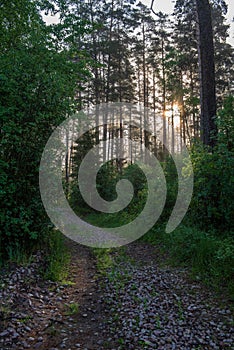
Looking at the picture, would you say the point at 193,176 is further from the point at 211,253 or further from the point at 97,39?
the point at 97,39

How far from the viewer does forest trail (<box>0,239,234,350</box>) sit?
3920mm

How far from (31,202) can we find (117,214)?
741 centimetres

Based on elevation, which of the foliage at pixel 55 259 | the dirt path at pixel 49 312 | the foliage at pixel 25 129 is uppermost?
the foliage at pixel 25 129

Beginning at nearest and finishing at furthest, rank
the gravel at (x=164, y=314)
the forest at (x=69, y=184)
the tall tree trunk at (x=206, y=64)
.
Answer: the gravel at (x=164, y=314)
the forest at (x=69, y=184)
the tall tree trunk at (x=206, y=64)

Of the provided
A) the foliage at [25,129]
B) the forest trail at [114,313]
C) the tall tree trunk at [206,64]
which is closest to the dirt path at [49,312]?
the forest trail at [114,313]

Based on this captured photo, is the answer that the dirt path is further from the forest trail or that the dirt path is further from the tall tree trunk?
the tall tree trunk

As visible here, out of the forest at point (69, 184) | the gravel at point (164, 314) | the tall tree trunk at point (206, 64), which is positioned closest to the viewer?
the gravel at point (164, 314)

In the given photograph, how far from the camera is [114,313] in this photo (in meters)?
4.76

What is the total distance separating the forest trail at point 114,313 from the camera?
392 centimetres

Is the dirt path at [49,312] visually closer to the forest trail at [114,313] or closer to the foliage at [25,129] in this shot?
the forest trail at [114,313]

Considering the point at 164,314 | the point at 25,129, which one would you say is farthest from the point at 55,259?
the point at 164,314

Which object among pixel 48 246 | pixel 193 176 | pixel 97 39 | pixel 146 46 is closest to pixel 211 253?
pixel 193 176

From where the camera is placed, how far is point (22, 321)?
14.1 feet

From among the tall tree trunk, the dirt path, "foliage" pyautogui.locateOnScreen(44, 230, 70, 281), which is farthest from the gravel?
the tall tree trunk
